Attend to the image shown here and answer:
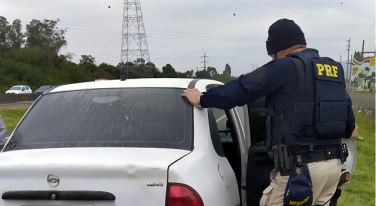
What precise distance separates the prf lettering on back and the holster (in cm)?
50

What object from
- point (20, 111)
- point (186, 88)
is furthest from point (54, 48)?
point (186, 88)

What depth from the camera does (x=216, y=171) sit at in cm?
270

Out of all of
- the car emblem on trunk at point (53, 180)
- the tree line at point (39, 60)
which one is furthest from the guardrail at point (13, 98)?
the car emblem on trunk at point (53, 180)

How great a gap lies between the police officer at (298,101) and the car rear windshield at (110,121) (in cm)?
25

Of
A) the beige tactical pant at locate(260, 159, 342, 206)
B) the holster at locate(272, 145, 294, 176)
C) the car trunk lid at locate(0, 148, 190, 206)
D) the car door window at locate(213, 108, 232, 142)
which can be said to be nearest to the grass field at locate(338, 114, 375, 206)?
the car door window at locate(213, 108, 232, 142)

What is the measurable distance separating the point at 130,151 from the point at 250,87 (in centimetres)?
81

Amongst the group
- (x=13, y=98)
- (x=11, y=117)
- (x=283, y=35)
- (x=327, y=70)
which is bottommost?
(x=11, y=117)

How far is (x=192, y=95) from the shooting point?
3041 millimetres

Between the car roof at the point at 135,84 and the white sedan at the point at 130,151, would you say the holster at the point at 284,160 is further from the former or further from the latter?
the car roof at the point at 135,84

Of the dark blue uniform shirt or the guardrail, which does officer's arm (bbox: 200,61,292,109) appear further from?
the guardrail

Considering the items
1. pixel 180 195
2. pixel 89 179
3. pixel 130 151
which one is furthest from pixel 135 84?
pixel 180 195

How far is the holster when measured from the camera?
2.76 meters

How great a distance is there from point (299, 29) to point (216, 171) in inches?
41.7

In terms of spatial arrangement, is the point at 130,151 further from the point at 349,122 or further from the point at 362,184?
the point at 362,184
